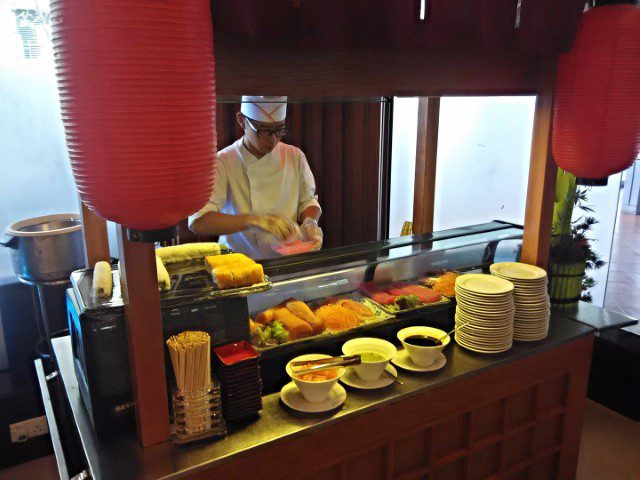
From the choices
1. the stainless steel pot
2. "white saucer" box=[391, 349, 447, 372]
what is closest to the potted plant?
"white saucer" box=[391, 349, 447, 372]

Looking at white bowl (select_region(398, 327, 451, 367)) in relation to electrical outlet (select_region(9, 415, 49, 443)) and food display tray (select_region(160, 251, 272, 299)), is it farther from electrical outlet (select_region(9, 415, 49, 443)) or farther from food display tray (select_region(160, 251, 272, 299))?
electrical outlet (select_region(9, 415, 49, 443))

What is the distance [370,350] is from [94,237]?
1.05m

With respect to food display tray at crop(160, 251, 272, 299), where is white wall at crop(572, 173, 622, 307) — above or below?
below

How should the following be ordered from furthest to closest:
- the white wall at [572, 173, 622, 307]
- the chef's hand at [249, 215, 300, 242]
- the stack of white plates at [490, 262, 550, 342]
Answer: the white wall at [572, 173, 622, 307], the chef's hand at [249, 215, 300, 242], the stack of white plates at [490, 262, 550, 342]

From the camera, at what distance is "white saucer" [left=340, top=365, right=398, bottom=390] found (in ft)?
5.39

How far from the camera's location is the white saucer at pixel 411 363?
5.75 feet

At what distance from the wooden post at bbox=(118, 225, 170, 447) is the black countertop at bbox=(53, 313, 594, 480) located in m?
0.07

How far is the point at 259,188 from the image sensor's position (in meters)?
3.10

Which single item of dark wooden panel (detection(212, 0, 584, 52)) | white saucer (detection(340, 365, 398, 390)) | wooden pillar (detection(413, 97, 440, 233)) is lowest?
white saucer (detection(340, 365, 398, 390))

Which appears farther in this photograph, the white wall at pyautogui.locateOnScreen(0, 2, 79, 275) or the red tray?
the white wall at pyautogui.locateOnScreen(0, 2, 79, 275)

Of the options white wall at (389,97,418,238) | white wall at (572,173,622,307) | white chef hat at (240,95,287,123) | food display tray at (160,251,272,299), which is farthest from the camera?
white wall at (389,97,418,238)

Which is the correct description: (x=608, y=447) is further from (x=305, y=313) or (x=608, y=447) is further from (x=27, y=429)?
(x=27, y=429)

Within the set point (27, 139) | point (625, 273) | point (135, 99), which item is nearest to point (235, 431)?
point (135, 99)

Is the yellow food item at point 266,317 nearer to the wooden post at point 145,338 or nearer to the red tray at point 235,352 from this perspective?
the red tray at point 235,352
